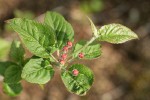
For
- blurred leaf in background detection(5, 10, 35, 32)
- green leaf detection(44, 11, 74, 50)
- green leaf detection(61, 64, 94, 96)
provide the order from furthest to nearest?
1. blurred leaf in background detection(5, 10, 35, 32)
2. green leaf detection(44, 11, 74, 50)
3. green leaf detection(61, 64, 94, 96)

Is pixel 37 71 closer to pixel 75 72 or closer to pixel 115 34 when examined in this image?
pixel 75 72

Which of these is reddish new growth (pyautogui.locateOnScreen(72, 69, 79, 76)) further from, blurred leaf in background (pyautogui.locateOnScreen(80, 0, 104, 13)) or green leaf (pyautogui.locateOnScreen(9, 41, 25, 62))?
blurred leaf in background (pyautogui.locateOnScreen(80, 0, 104, 13))

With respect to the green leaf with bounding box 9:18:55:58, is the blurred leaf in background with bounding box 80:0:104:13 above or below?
below

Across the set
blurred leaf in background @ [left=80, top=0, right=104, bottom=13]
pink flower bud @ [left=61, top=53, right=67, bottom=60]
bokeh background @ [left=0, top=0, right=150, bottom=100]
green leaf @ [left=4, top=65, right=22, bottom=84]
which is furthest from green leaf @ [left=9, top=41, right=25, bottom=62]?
blurred leaf in background @ [left=80, top=0, right=104, bottom=13]

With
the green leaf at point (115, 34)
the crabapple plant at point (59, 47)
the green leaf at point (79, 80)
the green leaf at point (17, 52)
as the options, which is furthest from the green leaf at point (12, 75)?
the green leaf at point (115, 34)

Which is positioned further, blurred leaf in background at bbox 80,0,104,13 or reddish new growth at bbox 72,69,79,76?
blurred leaf in background at bbox 80,0,104,13

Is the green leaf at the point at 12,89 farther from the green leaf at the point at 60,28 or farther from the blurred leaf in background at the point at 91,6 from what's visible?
the blurred leaf in background at the point at 91,6

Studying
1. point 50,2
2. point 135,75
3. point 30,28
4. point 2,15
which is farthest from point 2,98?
point 30,28
